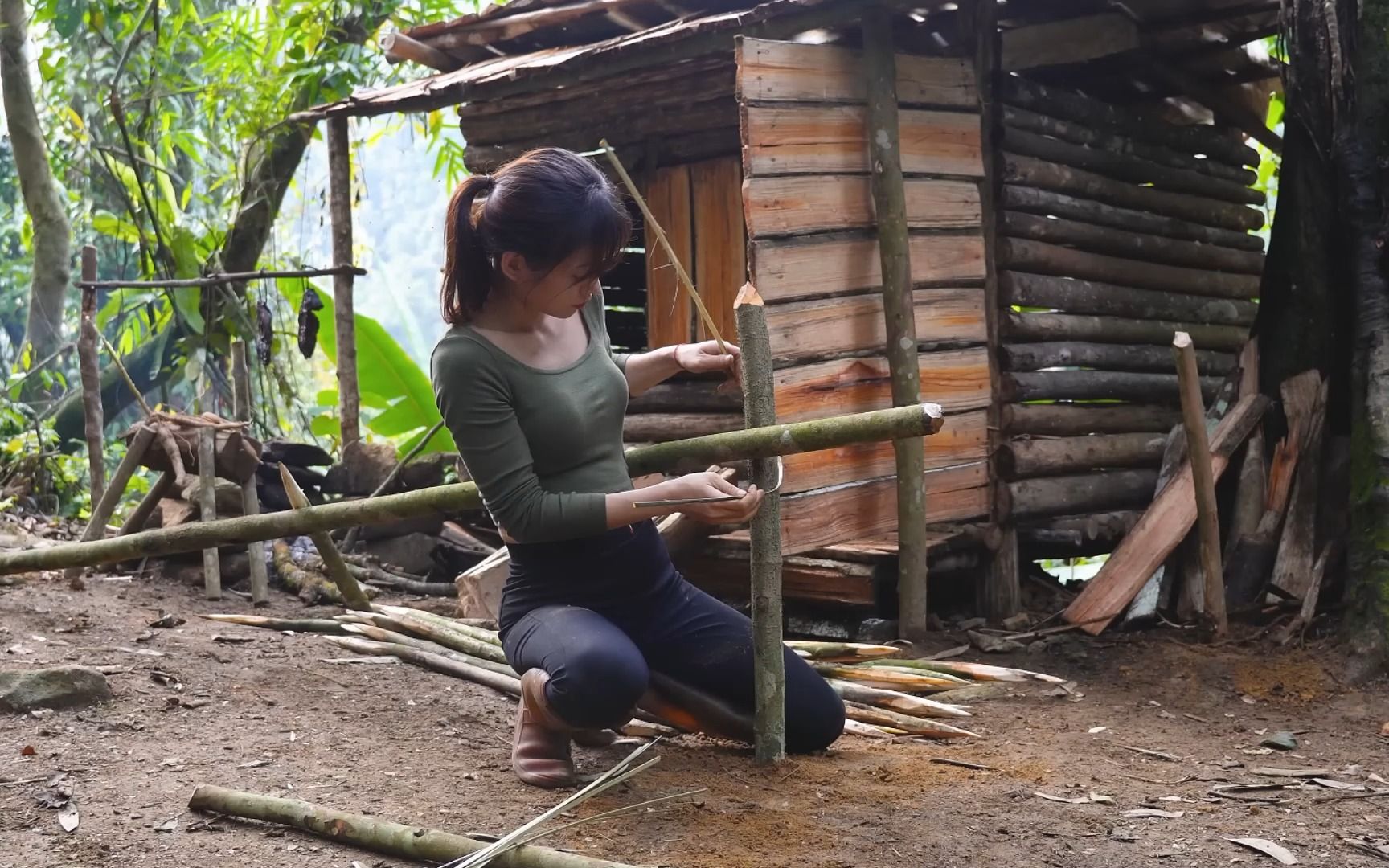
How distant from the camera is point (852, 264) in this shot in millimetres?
5727

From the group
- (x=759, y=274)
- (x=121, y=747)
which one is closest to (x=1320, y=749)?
(x=759, y=274)

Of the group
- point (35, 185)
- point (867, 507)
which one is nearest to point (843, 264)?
point (867, 507)

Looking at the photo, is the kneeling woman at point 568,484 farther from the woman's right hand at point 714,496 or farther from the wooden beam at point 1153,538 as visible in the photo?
the wooden beam at point 1153,538

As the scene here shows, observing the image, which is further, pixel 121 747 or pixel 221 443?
pixel 221 443

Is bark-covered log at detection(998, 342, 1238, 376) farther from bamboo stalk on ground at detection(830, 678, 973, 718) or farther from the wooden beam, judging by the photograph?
bamboo stalk on ground at detection(830, 678, 973, 718)

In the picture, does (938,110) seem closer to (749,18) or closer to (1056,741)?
(749,18)

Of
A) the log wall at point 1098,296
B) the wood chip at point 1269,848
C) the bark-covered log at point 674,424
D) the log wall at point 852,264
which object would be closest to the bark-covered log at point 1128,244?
the log wall at point 1098,296

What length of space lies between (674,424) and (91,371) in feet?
10.8

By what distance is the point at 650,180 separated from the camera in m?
7.63

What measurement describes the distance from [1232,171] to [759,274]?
471 centimetres

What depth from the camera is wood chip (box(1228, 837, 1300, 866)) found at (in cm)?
286

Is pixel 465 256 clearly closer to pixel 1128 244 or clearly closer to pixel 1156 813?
pixel 1156 813

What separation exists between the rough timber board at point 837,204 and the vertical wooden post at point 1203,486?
1.32 metres

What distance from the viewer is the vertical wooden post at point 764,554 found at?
3.42 m
